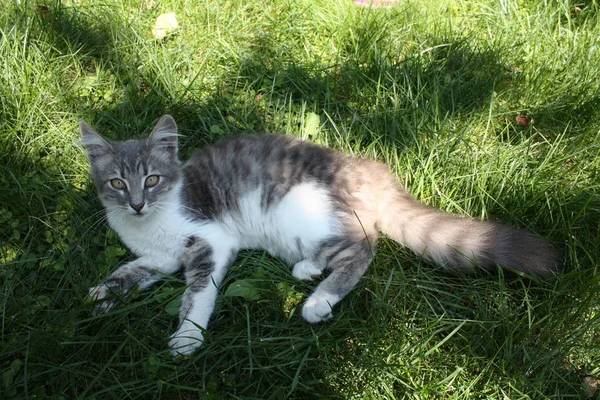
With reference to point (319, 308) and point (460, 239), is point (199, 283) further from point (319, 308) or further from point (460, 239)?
point (460, 239)

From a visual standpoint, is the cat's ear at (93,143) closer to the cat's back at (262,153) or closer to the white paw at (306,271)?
the cat's back at (262,153)

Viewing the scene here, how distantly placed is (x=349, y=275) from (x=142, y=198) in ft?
4.02

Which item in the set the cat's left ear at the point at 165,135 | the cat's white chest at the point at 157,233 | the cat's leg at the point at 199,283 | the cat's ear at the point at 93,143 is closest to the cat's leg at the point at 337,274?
the cat's leg at the point at 199,283

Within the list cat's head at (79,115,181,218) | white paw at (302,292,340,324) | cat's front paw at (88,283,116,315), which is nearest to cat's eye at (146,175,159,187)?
cat's head at (79,115,181,218)

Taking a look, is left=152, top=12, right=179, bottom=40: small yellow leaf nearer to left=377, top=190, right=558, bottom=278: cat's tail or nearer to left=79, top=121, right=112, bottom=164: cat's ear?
left=79, top=121, right=112, bottom=164: cat's ear

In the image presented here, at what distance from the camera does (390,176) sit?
2996 millimetres

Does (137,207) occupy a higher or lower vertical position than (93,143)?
lower

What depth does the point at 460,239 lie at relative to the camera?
2.57 m

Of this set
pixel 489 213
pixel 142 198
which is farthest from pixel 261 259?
pixel 489 213

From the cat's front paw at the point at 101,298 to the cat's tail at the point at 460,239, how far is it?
154 centimetres

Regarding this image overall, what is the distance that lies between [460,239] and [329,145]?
119 centimetres

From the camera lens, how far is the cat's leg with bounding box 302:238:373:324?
2.52 meters

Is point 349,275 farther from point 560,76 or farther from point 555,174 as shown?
point 560,76

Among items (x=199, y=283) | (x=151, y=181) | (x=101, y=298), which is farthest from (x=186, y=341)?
(x=151, y=181)
